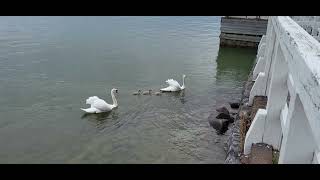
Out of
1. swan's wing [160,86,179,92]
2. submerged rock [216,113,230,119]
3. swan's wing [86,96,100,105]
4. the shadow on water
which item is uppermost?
the shadow on water

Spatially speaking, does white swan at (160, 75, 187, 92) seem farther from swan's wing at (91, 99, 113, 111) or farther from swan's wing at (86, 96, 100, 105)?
swan's wing at (86, 96, 100, 105)

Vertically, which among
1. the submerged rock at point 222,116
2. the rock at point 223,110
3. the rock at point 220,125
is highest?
the rock at point 223,110

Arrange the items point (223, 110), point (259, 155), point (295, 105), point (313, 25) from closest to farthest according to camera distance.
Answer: point (295, 105) < point (313, 25) < point (259, 155) < point (223, 110)

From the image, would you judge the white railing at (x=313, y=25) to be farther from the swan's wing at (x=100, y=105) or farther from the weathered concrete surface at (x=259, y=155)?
the swan's wing at (x=100, y=105)

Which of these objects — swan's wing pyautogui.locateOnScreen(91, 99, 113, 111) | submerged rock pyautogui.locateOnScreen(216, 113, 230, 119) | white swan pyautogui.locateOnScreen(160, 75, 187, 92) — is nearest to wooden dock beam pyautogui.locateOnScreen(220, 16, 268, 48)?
white swan pyautogui.locateOnScreen(160, 75, 187, 92)

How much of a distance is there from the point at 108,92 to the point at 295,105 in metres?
11.9

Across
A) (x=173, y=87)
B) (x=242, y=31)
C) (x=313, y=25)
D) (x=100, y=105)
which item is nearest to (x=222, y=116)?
(x=173, y=87)

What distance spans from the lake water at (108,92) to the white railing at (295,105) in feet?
8.32

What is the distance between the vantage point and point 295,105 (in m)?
4.16

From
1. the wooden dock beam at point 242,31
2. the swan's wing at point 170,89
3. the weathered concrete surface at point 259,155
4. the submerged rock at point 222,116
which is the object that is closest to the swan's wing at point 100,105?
the swan's wing at point 170,89

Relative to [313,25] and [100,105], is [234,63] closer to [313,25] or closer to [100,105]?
[100,105]

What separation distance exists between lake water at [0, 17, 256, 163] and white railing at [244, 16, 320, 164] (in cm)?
254

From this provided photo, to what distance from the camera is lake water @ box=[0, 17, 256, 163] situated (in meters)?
10.6

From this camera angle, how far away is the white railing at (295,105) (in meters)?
2.46
